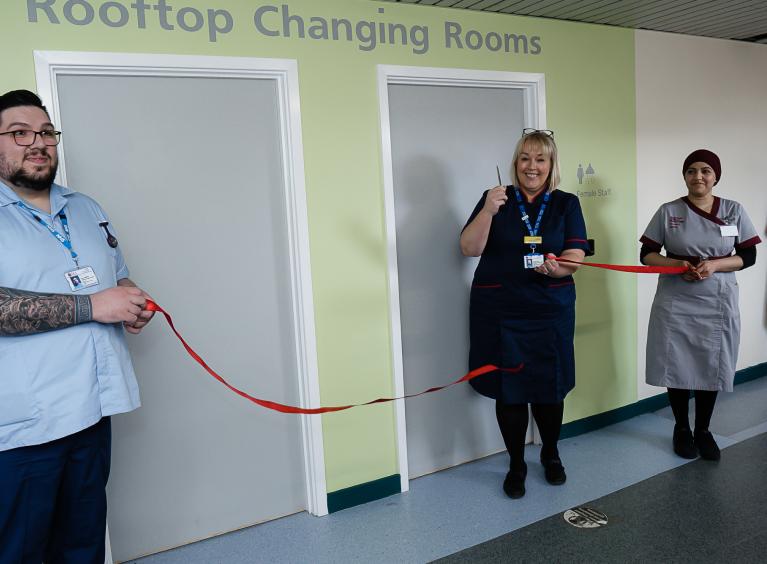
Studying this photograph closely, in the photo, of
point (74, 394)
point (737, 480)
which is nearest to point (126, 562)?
point (74, 394)

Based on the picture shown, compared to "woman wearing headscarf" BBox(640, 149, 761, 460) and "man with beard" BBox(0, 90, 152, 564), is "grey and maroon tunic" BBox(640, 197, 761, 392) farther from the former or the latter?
"man with beard" BBox(0, 90, 152, 564)

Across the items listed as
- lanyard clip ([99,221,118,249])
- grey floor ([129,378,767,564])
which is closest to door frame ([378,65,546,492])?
grey floor ([129,378,767,564])

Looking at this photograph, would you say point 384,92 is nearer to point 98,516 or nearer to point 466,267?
point 466,267

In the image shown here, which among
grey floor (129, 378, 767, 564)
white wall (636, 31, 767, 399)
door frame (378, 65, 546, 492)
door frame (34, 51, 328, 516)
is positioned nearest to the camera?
door frame (34, 51, 328, 516)

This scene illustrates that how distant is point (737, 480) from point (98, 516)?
9.37 ft

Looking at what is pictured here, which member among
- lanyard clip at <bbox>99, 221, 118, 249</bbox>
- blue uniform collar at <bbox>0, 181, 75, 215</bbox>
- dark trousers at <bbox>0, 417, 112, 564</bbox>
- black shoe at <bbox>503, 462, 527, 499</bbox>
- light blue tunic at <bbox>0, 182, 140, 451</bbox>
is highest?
blue uniform collar at <bbox>0, 181, 75, 215</bbox>

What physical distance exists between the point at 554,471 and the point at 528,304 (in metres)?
0.91

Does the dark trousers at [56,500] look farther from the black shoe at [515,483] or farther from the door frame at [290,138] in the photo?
the black shoe at [515,483]

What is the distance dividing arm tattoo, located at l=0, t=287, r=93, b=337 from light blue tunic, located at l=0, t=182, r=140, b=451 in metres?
0.06

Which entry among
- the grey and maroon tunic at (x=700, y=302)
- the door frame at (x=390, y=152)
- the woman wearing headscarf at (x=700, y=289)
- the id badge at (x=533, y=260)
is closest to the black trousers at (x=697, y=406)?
the woman wearing headscarf at (x=700, y=289)

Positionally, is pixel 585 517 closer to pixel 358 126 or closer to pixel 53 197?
pixel 358 126

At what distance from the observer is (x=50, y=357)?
5.80 ft

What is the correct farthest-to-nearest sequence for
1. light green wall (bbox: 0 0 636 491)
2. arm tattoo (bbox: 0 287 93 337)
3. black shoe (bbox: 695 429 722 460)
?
black shoe (bbox: 695 429 722 460) < light green wall (bbox: 0 0 636 491) < arm tattoo (bbox: 0 287 93 337)

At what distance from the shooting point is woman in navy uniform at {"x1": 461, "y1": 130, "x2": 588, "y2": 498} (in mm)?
2852
